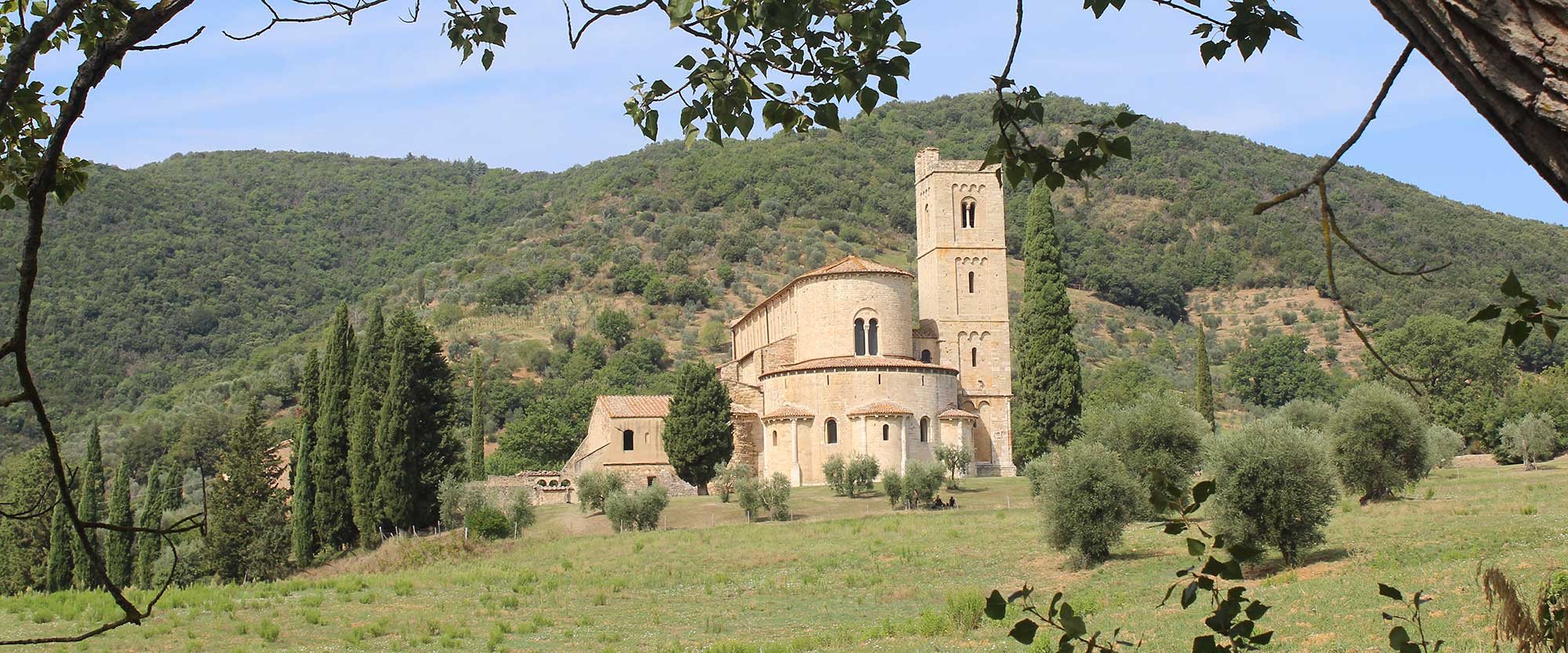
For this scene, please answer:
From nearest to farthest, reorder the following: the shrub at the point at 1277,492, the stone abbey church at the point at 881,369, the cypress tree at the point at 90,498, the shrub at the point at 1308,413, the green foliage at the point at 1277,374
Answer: the shrub at the point at 1277,492, the cypress tree at the point at 90,498, the shrub at the point at 1308,413, the stone abbey church at the point at 881,369, the green foliage at the point at 1277,374

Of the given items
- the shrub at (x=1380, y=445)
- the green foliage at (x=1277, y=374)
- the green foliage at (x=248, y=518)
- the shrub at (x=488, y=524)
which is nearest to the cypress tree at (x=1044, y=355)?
the shrub at (x=1380, y=445)

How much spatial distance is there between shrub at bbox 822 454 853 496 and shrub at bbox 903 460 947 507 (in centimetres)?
401

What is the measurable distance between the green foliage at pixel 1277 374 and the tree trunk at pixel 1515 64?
8813cm

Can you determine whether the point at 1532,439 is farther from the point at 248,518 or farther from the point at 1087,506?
the point at 248,518

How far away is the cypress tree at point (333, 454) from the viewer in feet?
130

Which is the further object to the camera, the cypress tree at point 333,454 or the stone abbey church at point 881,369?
the stone abbey church at point 881,369

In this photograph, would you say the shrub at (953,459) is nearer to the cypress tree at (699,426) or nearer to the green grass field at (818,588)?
the cypress tree at (699,426)

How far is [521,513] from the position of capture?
130ft

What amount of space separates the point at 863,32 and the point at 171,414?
276 ft

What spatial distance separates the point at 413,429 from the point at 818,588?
19173 millimetres

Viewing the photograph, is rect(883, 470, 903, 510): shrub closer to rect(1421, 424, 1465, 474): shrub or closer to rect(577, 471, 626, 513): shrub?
rect(577, 471, 626, 513): shrub

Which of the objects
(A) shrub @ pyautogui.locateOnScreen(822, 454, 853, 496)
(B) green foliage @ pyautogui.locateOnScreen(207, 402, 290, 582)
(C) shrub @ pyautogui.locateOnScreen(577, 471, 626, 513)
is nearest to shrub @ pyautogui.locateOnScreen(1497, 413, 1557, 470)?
(A) shrub @ pyautogui.locateOnScreen(822, 454, 853, 496)

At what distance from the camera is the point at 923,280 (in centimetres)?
5722

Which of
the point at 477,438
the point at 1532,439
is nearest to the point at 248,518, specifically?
the point at 477,438
